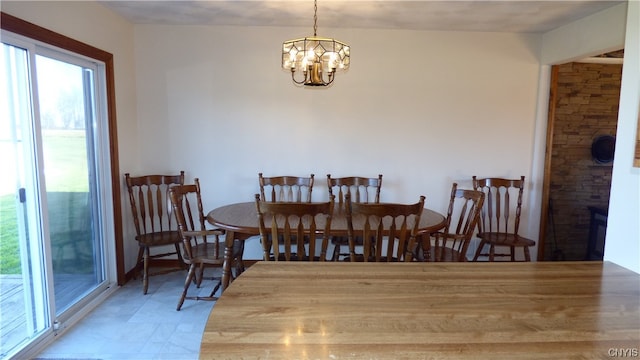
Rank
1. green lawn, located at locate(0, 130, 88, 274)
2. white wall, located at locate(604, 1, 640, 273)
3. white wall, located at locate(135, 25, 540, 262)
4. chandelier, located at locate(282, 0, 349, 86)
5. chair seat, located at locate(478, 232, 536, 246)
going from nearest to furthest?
white wall, located at locate(604, 1, 640, 273), green lawn, located at locate(0, 130, 88, 274), chandelier, located at locate(282, 0, 349, 86), chair seat, located at locate(478, 232, 536, 246), white wall, located at locate(135, 25, 540, 262)

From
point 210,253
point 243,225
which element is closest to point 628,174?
point 243,225

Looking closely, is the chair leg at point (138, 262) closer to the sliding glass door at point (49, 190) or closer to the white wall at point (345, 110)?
the sliding glass door at point (49, 190)

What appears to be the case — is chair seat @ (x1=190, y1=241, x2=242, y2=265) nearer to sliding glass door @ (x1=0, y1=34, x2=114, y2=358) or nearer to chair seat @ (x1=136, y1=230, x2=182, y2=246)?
chair seat @ (x1=136, y1=230, x2=182, y2=246)

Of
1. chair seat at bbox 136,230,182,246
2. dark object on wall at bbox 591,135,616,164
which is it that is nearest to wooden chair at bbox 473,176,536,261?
dark object on wall at bbox 591,135,616,164

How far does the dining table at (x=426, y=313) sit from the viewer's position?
930 millimetres

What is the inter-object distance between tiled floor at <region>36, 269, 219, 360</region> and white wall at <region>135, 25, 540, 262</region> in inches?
42.0

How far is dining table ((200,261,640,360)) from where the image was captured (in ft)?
3.05

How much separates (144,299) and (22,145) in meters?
1.48

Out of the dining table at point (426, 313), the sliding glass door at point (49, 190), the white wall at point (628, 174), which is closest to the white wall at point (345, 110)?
the sliding glass door at point (49, 190)

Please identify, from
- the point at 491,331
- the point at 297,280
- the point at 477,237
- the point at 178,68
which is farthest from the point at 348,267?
the point at 178,68

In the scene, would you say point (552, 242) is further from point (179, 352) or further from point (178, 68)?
Result: point (178, 68)

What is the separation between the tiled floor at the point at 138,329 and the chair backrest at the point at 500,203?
104 inches

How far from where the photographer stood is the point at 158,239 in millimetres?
3195

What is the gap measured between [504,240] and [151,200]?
321 cm
